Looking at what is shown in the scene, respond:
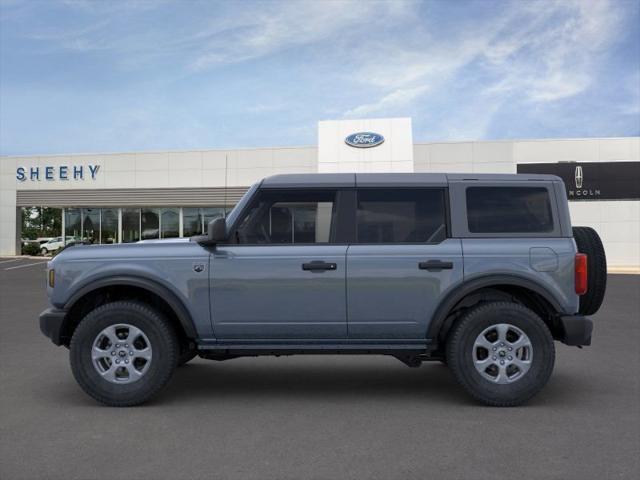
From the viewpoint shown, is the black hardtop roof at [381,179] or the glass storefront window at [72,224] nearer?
the black hardtop roof at [381,179]

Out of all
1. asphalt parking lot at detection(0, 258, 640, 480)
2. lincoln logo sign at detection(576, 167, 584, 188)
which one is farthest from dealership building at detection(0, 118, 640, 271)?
asphalt parking lot at detection(0, 258, 640, 480)

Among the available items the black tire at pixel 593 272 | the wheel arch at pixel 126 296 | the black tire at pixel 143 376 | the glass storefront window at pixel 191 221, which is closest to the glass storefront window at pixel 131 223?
the glass storefront window at pixel 191 221

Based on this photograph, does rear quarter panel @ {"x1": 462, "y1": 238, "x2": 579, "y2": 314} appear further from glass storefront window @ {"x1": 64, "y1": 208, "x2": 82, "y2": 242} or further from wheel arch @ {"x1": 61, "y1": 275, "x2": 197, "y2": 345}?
glass storefront window @ {"x1": 64, "y1": 208, "x2": 82, "y2": 242}

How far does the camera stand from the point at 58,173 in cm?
3656

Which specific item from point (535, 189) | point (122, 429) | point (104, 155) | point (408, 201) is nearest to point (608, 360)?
point (535, 189)

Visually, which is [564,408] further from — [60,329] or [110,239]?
[110,239]

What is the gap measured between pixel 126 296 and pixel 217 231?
1.20 metres

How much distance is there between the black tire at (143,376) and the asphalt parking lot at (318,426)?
143 mm

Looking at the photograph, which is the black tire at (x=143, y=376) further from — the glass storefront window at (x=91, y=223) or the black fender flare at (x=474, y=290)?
the glass storefront window at (x=91, y=223)

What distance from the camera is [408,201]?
18.3 feet

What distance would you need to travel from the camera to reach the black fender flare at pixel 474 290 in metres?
5.32

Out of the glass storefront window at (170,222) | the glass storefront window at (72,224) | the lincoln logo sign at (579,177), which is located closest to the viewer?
the lincoln logo sign at (579,177)

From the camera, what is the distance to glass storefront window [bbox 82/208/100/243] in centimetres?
3769

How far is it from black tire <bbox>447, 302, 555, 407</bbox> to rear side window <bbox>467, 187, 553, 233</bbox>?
28.2 inches
